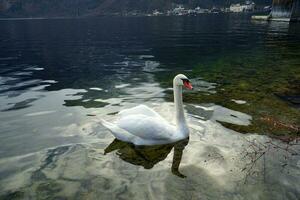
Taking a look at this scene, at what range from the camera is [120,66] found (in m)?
20.7

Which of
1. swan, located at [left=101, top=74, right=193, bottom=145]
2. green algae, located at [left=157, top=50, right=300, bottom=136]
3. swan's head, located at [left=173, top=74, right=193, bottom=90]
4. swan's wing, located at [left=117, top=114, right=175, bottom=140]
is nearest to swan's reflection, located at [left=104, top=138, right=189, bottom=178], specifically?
swan, located at [left=101, top=74, right=193, bottom=145]

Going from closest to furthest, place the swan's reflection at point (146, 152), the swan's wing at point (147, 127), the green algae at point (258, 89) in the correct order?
the swan's reflection at point (146, 152)
the swan's wing at point (147, 127)
the green algae at point (258, 89)

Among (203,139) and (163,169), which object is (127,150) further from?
(203,139)

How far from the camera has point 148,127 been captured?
756 cm

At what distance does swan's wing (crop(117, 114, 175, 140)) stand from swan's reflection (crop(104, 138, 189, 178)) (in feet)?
1.05

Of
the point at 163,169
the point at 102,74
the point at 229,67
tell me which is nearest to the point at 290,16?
the point at 229,67

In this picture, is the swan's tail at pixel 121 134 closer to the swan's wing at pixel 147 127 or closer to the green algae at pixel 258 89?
the swan's wing at pixel 147 127

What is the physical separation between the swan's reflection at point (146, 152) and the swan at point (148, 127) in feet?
0.51

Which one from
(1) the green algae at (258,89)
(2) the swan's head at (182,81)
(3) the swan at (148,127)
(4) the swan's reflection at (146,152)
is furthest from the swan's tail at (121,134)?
(1) the green algae at (258,89)

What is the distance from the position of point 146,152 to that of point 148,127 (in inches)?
27.6

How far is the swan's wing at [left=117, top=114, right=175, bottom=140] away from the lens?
7.60 meters

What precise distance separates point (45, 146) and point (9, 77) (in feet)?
37.4

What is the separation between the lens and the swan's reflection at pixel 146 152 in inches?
287

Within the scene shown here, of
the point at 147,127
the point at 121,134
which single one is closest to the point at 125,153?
the point at 121,134
